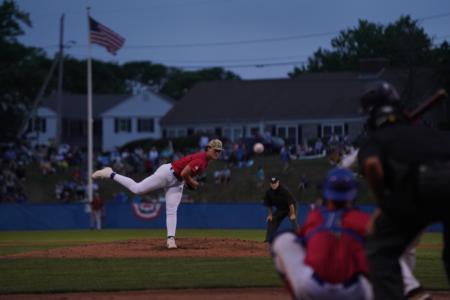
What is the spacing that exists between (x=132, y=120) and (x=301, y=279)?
3308 inches

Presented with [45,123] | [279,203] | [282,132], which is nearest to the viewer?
[279,203]

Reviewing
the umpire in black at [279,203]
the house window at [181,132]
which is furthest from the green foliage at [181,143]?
the umpire in black at [279,203]

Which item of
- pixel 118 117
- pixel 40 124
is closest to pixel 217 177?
pixel 118 117

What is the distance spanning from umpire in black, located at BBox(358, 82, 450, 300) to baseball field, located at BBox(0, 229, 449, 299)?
4.24 metres

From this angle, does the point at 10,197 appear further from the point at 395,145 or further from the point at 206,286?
the point at 395,145

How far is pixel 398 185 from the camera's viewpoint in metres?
7.54

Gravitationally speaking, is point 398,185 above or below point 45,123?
below

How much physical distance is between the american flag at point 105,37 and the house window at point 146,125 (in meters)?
49.6

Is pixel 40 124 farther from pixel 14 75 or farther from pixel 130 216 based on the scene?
pixel 130 216

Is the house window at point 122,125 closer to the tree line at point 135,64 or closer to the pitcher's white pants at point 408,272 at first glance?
the tree line at point 135,64

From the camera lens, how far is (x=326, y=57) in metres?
99.7

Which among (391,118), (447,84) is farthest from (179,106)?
(391,118)

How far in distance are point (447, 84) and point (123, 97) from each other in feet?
154

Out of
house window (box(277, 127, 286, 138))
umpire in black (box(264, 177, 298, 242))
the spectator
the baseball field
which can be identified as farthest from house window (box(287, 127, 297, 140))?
the baseball field
